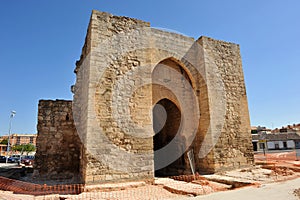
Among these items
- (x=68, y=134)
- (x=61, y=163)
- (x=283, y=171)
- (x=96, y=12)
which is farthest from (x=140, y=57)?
(x=283, y=171)

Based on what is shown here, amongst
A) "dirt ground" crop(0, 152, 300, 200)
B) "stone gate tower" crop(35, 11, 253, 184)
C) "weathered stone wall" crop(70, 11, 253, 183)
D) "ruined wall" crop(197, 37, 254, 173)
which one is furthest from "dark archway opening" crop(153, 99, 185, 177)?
"dirt ground" crop(0, 152, 300, 200)

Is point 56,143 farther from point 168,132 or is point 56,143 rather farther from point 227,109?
point 227,109

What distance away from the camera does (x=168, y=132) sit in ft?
32.6

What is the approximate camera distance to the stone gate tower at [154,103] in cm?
613

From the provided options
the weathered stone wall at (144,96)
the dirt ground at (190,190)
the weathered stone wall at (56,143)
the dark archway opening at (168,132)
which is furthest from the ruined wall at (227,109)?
the weathered stone wall at (56,143)

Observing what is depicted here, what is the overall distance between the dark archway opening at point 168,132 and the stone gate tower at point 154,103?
43mm

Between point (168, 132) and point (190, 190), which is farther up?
point (168, 132)

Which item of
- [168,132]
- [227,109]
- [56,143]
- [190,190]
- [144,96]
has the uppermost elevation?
[144,96]

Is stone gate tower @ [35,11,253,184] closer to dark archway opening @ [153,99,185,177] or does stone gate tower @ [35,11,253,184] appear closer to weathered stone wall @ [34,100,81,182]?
dark archway opening @ [153,99,185,177]

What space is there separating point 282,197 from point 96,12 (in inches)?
287

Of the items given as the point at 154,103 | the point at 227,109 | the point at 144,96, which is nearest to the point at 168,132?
the point at 154,103

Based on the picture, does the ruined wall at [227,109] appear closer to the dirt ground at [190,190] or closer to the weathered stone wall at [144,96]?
the weathered stone wall at [144,96]

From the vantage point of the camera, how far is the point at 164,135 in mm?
10156

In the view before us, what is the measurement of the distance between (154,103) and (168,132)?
209cm
